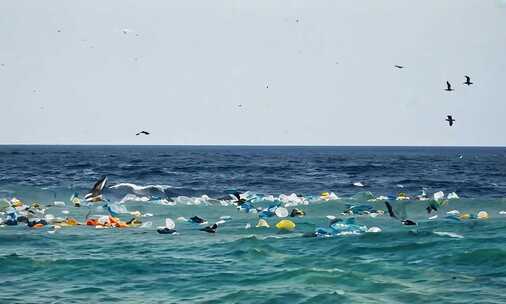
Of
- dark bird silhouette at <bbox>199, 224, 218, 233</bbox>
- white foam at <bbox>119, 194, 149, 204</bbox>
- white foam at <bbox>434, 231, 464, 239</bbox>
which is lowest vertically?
white foam at <bbox>119, 194, 149, 204</bbox>

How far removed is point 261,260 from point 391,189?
2486cm

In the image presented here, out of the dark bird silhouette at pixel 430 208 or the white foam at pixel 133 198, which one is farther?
the white foam at pixel 133 198

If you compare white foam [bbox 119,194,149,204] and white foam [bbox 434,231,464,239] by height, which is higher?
white foam [bbox 434,231,464,239]

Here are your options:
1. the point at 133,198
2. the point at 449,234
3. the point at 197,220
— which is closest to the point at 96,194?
the point at 133,198

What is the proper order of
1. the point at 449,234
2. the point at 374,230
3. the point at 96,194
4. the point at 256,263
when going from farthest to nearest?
the point at 96,194, the point at 374,230, the point at 449,234, the point at 256,263

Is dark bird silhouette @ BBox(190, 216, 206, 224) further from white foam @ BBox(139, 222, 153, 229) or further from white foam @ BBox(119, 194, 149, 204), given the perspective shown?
white foam @ BBox(119, 194, 149, 204)

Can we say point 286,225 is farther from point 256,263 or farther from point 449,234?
point 256,263

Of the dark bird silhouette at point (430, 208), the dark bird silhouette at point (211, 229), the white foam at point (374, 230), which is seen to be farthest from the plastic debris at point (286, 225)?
the dark bird silhouette at point (430, 208)

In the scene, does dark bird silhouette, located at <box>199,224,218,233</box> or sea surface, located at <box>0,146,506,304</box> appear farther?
dark bird silhouette, located at <box>199,224,218,233</box>

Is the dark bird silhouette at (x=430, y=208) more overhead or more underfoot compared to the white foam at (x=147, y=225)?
more overhead

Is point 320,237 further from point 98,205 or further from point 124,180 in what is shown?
point 124,180

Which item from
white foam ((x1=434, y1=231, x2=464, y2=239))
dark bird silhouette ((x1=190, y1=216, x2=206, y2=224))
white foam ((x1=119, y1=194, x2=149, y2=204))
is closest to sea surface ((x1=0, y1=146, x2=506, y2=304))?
white foam ((x1=434, y1=231, x2=464, y2=239))

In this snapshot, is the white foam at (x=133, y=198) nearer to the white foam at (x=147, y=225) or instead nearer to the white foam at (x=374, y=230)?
the white foam at (x=147, y=225)

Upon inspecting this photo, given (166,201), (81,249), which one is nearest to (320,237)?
(81,249)
